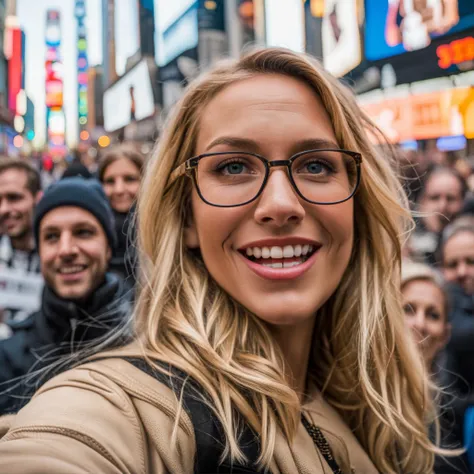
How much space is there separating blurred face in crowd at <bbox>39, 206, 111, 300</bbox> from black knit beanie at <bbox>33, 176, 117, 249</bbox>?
3 cm

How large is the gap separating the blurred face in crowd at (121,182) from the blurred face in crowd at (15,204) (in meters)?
0.65

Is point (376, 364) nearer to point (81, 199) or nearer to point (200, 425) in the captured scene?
point (200, 425)

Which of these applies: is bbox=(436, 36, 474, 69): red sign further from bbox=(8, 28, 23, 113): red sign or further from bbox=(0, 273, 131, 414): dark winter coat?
bbox=(8, 28, 23, 113): red sign

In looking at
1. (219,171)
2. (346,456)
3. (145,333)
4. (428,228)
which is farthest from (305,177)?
(428,228)

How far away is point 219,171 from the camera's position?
4.94 ft

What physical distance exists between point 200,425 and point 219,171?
0.68 metres

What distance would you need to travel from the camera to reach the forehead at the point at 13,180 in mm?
4227

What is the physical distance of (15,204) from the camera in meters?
4.20

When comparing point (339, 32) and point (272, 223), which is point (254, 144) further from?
point (339, 32)

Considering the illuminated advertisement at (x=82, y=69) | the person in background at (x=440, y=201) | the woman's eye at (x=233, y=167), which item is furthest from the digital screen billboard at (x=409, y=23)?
the illuminated advertisement at (x=82, y=69)

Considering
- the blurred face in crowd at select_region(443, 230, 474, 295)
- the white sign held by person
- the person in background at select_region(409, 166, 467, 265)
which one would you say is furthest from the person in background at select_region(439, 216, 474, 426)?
the white sign held by person

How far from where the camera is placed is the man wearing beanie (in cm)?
280

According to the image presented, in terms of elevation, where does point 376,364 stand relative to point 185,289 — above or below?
below

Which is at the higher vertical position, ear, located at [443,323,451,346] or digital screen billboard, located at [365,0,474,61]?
digital screen billboard, located at [365,0,474,61]
